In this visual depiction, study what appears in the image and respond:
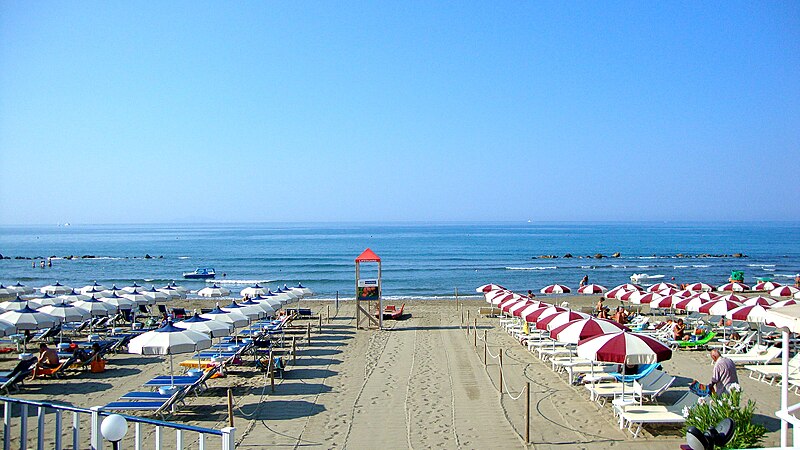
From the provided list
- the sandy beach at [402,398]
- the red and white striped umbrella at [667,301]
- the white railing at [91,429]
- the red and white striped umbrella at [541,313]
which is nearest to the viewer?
the white railing at [91,429]

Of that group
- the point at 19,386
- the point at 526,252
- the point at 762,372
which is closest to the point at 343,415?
the point at 19,386

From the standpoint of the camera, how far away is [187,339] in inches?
441

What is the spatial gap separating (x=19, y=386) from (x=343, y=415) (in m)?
7.53

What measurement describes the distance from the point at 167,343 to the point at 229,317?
3901mm

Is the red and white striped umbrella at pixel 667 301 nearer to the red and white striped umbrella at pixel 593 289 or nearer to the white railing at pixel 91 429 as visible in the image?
the red and white striped umbrella at pixel 593 289

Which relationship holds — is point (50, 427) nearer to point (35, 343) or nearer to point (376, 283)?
point (35, 343)

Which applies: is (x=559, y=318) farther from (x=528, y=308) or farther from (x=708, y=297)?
(x=708, y=297)

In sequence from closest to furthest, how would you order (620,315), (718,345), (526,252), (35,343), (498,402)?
(498,402) → (718,345) → (35,343) → (620,315) → (526,252)

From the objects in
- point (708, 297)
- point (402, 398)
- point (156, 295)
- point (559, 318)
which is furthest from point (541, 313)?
point (156, 295)

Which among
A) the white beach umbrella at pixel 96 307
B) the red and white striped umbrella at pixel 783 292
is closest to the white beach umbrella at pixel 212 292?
the white beach umbrella at pixel 96 307

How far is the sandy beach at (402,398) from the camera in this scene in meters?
9.13

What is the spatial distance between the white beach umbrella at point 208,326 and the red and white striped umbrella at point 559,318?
7.13m

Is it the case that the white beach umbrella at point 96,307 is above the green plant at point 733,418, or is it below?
below

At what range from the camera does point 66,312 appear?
17.0m
